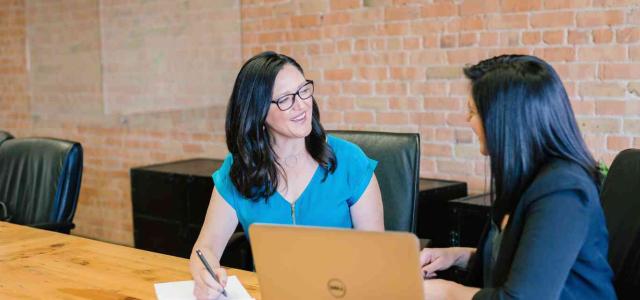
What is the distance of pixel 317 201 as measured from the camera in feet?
7.76

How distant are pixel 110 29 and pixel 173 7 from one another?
645 mm

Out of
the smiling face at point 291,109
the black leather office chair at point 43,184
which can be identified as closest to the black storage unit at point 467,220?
the smiling face at point 291,109

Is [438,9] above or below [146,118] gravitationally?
above

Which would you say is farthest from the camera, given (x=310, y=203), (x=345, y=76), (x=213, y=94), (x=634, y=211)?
(x=213, y=94)

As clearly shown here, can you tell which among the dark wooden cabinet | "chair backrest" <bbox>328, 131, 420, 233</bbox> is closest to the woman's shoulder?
"chair backrest" <bbox>328, 131, 420, 233</bbox>

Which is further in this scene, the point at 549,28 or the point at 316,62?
the point at 316,62

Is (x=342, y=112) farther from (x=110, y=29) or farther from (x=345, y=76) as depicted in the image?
(x=110, y=29)

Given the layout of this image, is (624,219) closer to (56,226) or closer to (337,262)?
(337,262)

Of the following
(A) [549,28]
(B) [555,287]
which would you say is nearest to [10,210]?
(A) [549,28]

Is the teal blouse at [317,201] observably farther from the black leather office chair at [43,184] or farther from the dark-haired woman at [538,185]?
the black leather office chair at [43,184]

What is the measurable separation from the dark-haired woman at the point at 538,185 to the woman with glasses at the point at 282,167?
2.57 ft

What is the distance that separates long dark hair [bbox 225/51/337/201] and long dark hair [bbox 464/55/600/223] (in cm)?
84

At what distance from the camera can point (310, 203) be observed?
7.73 feet

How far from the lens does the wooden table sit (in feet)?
6.67
